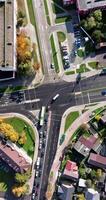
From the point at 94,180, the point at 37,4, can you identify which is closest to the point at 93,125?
the point at 94,180

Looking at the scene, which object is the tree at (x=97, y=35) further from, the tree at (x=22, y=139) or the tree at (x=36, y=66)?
the tree at (x=22, y=139)

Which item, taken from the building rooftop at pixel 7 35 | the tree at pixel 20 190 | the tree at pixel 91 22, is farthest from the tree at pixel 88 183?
the tree at pixel 91 22

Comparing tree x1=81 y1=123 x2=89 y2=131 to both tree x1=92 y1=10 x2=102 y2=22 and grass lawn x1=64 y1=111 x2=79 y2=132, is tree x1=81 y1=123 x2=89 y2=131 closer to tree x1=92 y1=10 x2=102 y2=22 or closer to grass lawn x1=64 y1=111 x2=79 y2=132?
grass lawn x1=64 y1=111 x2=79 y2=132

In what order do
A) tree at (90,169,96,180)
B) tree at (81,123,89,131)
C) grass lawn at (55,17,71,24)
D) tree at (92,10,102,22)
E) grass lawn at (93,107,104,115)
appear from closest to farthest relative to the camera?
tree at (92,10,102,22) → tree at (90,169,96,180) → tree at (81,123,89,131) → grass lawn at (93,107,104,115) → grass lawn at (55,17,71,24)

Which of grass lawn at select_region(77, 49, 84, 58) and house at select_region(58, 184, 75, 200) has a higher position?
grass lawn at select_region(77, 49, 84, 58)

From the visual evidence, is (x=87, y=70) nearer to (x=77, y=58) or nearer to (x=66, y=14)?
(x=77, y=58)

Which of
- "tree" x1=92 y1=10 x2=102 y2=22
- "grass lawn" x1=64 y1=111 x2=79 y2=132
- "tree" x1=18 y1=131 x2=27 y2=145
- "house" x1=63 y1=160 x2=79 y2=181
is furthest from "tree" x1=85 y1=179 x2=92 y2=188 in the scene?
"tree" x1=92 y1=10 x2=102 y2=22

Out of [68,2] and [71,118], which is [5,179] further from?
[68,2]
